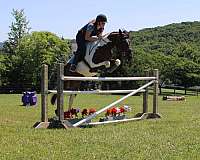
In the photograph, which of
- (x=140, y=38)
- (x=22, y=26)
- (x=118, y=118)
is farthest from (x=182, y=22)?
(x=118, y=118)

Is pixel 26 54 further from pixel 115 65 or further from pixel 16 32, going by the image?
pixel 115 65

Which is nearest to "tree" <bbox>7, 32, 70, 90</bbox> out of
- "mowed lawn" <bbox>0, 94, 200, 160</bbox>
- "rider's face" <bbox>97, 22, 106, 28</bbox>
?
"rider's face" <bbox>97, 22, 106, 28</bbox>

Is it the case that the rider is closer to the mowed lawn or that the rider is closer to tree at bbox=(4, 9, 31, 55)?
the mowed lawn

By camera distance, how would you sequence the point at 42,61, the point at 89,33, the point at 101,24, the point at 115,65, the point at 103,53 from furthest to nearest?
1. the point at 42,61
2. the point at 115,65
3. the point at 103,53
4. the point at 101,24
5. the point at 89,33

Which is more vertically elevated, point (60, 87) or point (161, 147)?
point (60, 87)

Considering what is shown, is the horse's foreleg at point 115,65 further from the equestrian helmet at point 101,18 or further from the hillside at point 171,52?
the hillside at point 171,52

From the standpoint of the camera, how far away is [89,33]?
37.7 ft

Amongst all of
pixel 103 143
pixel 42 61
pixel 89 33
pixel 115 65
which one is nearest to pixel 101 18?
pixel 89 33

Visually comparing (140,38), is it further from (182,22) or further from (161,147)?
(161,147)

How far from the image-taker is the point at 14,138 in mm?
8570

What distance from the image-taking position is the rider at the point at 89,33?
11.5 m

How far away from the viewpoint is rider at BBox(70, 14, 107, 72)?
11516 millimetres

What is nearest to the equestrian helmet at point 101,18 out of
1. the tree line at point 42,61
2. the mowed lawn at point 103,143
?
the mowed lawn at point 103,143

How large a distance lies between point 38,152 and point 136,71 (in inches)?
2108
